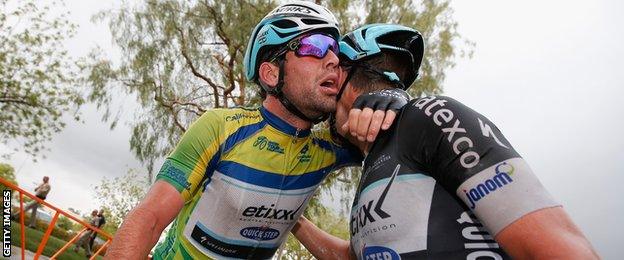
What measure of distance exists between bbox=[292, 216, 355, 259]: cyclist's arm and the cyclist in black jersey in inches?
49.1

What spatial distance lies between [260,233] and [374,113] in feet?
4.13

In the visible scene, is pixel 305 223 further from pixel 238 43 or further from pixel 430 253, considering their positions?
pixel 238 43

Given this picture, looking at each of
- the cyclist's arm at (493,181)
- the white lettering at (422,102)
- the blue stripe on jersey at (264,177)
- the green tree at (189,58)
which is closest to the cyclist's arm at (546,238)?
the cyclist's arm at (493,181)

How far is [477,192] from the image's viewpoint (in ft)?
4.52

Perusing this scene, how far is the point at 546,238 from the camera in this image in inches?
48.6

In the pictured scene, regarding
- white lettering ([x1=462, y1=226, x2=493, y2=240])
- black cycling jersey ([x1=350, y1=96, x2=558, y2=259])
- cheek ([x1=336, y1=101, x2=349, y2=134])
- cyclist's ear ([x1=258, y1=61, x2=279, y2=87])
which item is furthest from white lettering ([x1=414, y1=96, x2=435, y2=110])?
cyclist's ear ([x1=258, y1=61, x2=279, y2=87])

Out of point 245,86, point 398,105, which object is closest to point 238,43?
point 245,86

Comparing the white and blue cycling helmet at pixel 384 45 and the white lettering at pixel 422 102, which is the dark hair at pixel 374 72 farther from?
the white lettering at pixel 422 102

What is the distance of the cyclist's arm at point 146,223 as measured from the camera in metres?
1.98

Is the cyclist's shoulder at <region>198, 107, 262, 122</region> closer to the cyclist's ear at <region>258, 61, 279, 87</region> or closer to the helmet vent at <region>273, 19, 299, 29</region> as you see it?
the cyclist's ear at <region>258, 61, 279, 87</region>

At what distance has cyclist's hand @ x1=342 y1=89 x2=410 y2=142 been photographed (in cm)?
173

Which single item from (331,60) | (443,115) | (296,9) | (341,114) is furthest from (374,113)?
(296,9)

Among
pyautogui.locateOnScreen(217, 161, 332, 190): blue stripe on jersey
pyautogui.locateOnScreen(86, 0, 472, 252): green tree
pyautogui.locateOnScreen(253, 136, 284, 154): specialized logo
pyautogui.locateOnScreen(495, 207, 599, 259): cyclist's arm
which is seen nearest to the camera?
pyautogui.locateOnScreen(495, 207, 599, 259): cyclist's arm

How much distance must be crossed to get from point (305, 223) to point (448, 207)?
199 centimetres
